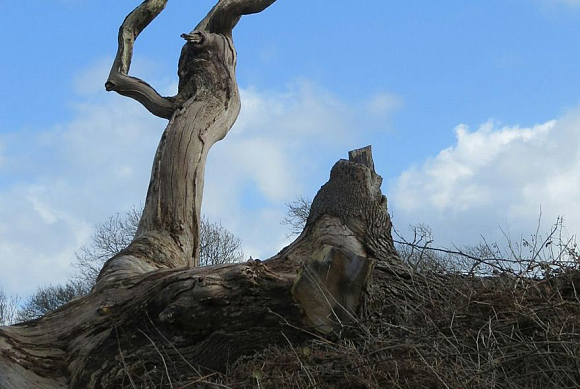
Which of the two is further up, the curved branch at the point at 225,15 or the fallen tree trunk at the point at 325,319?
the curved branch at the point at 225,15

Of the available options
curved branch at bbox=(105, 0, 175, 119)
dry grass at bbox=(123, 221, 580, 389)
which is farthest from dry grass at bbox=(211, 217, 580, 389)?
curved branch at bbox=(105, 0, 175, 119)

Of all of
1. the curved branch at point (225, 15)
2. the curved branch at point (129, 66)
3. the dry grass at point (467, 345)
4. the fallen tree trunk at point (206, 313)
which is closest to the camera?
the dry grass at point (467, 345)

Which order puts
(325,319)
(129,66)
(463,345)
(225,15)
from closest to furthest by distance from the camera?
1. (463,345)
2. (325,319)
3. (225,15)
4. (129,66)

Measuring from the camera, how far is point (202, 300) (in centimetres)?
494

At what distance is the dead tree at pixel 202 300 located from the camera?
493 centimetres

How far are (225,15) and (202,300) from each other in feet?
17.3

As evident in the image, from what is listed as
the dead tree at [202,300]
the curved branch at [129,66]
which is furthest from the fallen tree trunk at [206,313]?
the curved branch at [129,66]

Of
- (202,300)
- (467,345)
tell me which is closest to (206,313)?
(202,300)

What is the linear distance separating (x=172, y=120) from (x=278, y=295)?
13.2 ft

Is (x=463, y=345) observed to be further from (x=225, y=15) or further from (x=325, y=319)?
(x=225, y=15)

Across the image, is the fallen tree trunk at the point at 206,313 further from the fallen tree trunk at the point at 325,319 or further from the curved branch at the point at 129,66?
the curved branch at the point at 129,66

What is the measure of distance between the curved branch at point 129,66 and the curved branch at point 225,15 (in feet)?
2.71

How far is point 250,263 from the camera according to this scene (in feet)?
16.7

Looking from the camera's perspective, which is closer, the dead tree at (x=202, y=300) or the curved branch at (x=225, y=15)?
the dead tree at (x=202, y=300)
